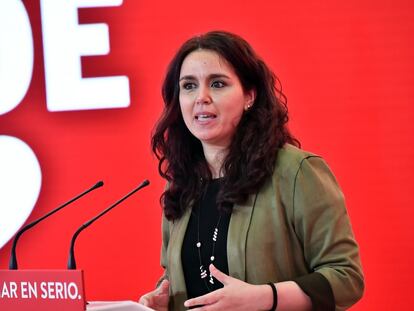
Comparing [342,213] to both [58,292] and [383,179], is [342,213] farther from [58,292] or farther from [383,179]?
[383,179]

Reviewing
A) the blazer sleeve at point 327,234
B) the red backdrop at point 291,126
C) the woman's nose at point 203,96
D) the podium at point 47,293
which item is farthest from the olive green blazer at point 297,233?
the red backdrop at point 291,126

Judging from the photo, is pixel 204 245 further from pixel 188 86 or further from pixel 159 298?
pixel 188 86

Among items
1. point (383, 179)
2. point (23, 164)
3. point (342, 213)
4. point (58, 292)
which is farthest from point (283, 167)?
point (23, 164)

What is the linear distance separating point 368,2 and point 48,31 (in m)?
1.48

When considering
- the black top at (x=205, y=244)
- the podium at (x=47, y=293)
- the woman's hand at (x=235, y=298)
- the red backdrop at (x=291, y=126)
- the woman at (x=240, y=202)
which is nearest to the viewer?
the podium at (x=47, y=293)

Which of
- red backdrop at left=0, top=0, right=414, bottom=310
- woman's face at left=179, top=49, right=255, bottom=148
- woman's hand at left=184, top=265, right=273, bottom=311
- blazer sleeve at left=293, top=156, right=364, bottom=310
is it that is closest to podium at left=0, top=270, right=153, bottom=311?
woman's hand at left=184, top=265, right=273, bottom=311

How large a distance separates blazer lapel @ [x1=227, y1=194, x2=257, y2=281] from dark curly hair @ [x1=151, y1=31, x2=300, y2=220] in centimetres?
3

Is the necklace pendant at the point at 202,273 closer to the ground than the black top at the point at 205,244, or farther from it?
closer to the ground

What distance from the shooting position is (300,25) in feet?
9.64

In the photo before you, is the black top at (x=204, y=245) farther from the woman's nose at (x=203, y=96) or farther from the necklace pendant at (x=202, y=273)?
the woman's nose at (x=203, y=96)

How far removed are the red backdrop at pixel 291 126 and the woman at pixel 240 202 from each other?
1063 mm

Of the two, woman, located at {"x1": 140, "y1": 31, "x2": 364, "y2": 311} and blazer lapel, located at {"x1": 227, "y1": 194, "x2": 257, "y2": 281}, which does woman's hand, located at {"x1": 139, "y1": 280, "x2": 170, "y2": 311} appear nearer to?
woman, located at {"x1": 140, "y1": 31, "x2": 364, "y2": 311}

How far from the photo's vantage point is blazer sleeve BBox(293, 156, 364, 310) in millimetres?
1625

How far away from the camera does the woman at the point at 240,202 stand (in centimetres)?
162
